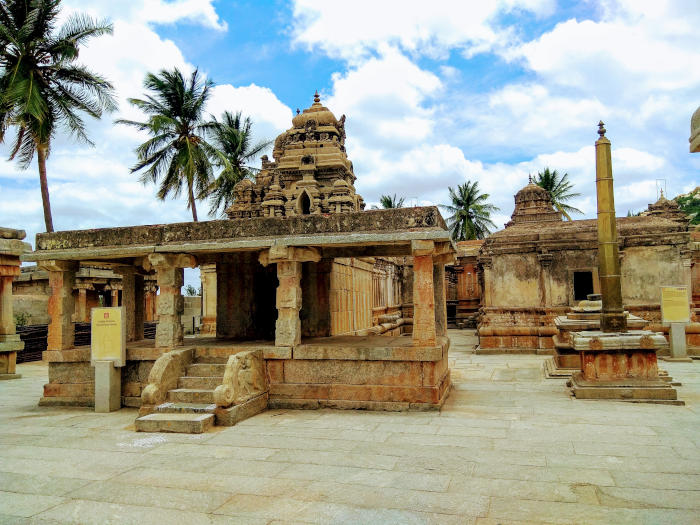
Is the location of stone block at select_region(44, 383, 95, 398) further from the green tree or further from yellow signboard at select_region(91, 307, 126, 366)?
the green tree

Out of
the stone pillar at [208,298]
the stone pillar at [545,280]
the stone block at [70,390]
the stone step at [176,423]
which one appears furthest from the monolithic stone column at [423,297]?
the stone pillar at [208,298]

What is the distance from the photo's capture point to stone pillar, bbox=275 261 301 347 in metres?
7.81

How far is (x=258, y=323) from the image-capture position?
10.5 m

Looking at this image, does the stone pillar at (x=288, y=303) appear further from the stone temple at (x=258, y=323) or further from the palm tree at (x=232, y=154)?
the palm tree at (x=232, y=154)

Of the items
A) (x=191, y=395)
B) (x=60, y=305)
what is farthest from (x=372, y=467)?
(x=60, y=305)

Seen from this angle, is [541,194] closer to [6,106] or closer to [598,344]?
[598,344]

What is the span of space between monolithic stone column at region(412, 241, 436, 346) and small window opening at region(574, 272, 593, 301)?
9.28 meters

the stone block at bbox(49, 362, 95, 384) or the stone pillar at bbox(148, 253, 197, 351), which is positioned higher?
the stone pillar at bbox(148, 253, 197, 351)

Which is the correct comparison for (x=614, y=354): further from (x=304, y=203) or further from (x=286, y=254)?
(x=304, y=203)

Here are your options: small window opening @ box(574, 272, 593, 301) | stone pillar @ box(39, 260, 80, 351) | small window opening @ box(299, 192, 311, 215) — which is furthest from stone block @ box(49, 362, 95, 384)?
small window opening @ box(574, 272, 593, 301)

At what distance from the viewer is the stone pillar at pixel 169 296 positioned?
8273 mm

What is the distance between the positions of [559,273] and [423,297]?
909 centimetres

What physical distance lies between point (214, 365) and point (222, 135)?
22.9m

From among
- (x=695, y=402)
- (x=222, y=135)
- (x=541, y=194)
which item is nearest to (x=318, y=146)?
(x=695, y=402)
